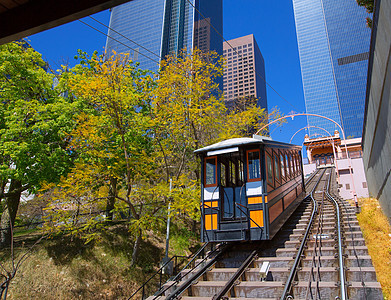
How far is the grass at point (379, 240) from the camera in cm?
684

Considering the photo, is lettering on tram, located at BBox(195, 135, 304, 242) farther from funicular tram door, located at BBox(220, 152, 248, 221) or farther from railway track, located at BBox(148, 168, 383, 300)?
railway track, located at BBox(148, 168, 383, 300)

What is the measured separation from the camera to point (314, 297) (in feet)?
18.7

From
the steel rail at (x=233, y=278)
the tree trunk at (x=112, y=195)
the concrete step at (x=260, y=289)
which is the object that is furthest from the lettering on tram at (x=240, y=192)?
the tree trunk at (x=112, y=195)

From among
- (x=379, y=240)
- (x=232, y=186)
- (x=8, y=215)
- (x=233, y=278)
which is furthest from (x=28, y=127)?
(x=379, y=240)

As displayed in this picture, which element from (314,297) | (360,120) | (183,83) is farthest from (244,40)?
(314,297)

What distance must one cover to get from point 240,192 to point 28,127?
11453mm

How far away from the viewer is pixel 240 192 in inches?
344

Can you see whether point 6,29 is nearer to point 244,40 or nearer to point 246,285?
point 246,285

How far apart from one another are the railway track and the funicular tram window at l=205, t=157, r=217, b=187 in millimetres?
2061

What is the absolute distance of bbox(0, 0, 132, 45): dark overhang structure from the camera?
3.37 metres

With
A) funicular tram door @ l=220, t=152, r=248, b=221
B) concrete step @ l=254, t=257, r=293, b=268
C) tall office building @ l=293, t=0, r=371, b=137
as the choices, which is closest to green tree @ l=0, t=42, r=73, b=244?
funicular tram door @ l=220, t=152, r=248, b=221

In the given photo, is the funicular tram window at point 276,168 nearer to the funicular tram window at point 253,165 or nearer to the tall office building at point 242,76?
the funicular tram window at point 253,165

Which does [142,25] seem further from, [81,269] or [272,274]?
[272,274]

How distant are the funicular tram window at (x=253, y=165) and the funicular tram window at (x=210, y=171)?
111 centimetres
